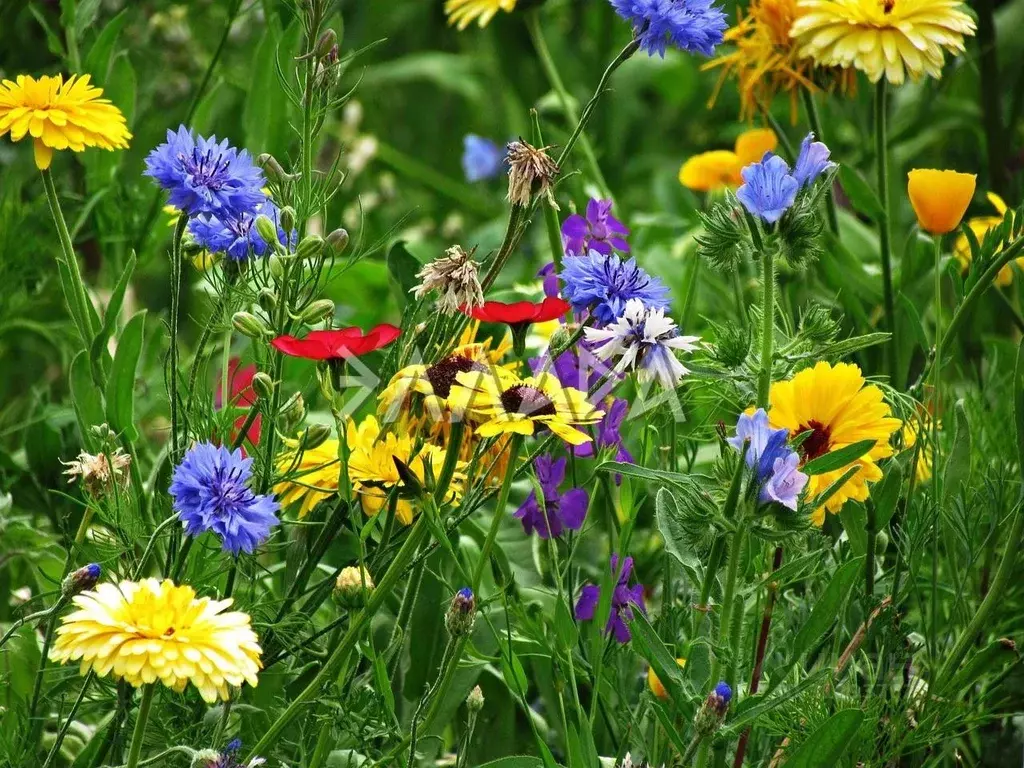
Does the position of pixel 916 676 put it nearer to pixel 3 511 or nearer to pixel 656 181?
pixel 3 511

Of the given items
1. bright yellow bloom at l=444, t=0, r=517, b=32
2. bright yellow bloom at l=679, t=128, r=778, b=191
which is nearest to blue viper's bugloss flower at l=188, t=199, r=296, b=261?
bright yellow bloom at l=444, t=0, r=517, b=32

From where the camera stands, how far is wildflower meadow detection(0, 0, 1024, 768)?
24.3 inches

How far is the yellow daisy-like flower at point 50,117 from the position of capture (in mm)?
699

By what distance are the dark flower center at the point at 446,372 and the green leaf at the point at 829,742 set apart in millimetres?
226

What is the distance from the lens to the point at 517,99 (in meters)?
2.05

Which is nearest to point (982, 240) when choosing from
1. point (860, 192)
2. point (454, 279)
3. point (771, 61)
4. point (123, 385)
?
point (860, 192)

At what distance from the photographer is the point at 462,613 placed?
599mm

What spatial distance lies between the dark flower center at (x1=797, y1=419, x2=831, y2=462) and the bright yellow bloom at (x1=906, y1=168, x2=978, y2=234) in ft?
0.50

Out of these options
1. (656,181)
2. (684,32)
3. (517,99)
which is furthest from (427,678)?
(517,99)

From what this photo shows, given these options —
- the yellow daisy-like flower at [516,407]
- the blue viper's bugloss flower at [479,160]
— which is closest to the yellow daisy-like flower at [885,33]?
the yellow daisy-like flower at [516,407]

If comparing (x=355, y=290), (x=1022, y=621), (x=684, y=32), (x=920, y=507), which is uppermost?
(x=684, y=32)

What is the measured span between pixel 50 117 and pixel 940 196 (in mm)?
472

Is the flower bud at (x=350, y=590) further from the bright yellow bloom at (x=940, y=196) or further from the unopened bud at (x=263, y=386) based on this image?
the bright yellow bloom at (x=940, y=196)

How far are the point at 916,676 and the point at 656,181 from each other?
3.24 ft
